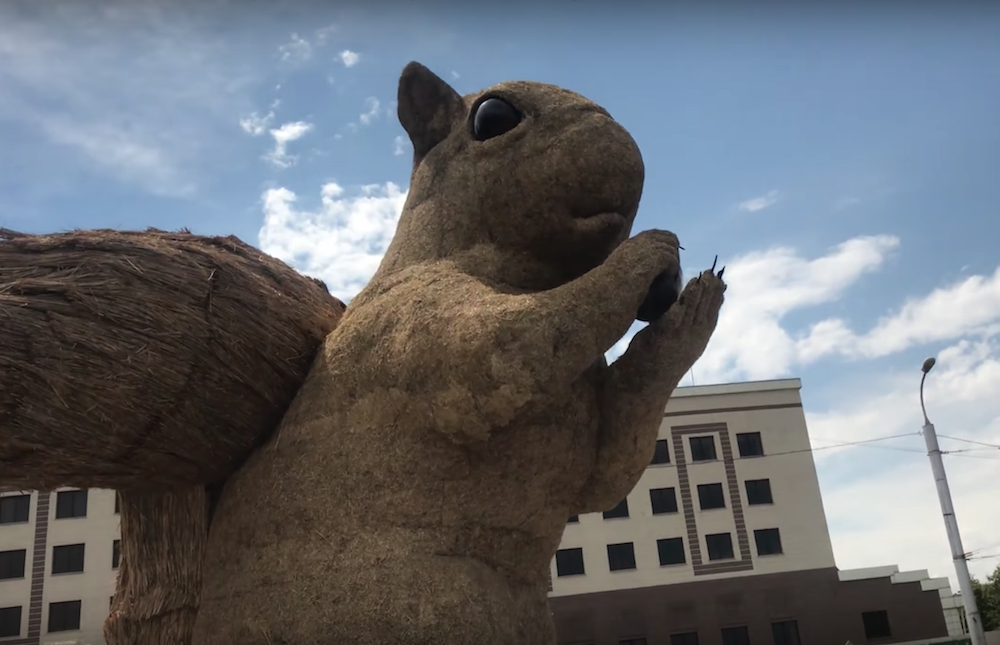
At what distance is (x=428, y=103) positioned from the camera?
12.1 feet

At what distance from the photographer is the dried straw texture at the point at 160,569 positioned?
3.29 m

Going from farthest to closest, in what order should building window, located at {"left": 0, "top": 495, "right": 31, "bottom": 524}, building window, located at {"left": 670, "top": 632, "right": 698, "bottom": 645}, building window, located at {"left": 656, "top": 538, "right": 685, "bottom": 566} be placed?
1. building window, located at {"left": 656, "top": 538, "right": 685, "bottom": 566}
2. building window, located at {"left": 670, "top": 632, "right": 698, "bottom": 645}
3. building window, located at {"left": 0, "top": 495, "right": 31, "bottom": 524}

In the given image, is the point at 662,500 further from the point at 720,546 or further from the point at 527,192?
the point at 527,192

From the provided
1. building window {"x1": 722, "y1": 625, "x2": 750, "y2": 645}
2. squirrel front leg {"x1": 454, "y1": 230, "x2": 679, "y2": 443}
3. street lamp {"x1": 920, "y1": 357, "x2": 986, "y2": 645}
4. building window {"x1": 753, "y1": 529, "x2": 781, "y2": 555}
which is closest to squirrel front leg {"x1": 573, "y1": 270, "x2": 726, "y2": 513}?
squirrel front leg {"x1": 454, "y1": 230, "x2": 679, "y2": 443}

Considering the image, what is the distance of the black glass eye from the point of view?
341 cm

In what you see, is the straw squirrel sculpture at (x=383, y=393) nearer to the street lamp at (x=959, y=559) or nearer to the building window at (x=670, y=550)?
the street lamp at (x=959, y=559)

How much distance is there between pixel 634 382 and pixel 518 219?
2.66 ft

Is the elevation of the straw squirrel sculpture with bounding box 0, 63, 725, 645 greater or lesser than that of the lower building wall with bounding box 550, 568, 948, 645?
greater

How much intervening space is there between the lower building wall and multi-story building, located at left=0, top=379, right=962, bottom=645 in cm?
3

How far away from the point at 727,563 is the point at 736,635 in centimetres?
194

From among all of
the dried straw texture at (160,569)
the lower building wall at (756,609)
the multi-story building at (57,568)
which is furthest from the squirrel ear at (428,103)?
the lower building wall at (756,609)

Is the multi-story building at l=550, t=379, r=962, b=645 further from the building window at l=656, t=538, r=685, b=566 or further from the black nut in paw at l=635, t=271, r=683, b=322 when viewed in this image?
the black nut in paw at l=635, t=271, r=683, b=322

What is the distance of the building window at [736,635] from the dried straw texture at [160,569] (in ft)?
73.0

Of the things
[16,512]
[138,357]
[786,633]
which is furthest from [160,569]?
[786,633]
